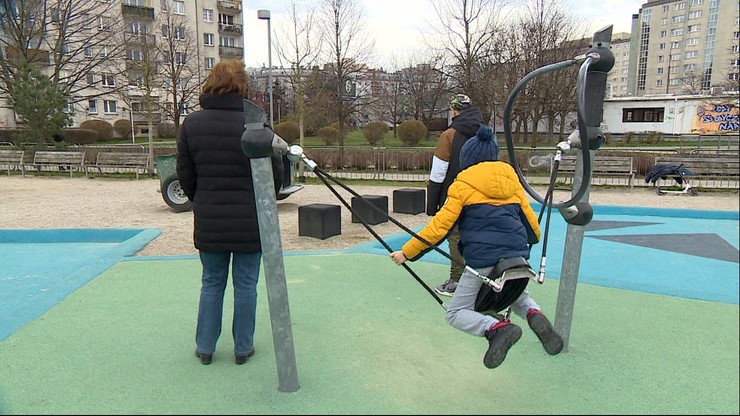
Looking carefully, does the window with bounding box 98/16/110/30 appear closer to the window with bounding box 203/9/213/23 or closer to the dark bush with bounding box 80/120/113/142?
the dark bush with bounding box 80/120/113/142

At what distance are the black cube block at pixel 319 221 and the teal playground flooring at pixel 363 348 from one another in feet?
5.07

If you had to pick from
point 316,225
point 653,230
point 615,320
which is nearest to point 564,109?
point 653,230

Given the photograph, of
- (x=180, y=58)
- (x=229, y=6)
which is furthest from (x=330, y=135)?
(x=229, y=6)

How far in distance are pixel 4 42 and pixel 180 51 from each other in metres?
7.64

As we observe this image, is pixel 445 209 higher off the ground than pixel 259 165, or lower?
lower

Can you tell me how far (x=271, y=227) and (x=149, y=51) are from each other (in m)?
20.9

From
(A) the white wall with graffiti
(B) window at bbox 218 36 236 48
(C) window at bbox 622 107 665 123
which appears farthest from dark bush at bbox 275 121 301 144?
(B) window at bbox 218 36 236 48

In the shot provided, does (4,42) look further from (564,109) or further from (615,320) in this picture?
(564,109)

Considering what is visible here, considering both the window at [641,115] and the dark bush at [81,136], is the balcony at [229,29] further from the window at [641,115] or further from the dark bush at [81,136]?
the window at [641,115]

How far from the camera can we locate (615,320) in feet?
12.6

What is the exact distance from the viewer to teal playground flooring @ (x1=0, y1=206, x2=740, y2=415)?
2639mm

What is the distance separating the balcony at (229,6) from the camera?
53906mm

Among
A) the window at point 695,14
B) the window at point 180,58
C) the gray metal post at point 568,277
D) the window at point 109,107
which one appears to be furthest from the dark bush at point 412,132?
the window at point 109,107

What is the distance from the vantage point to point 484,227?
2592 millimetres
